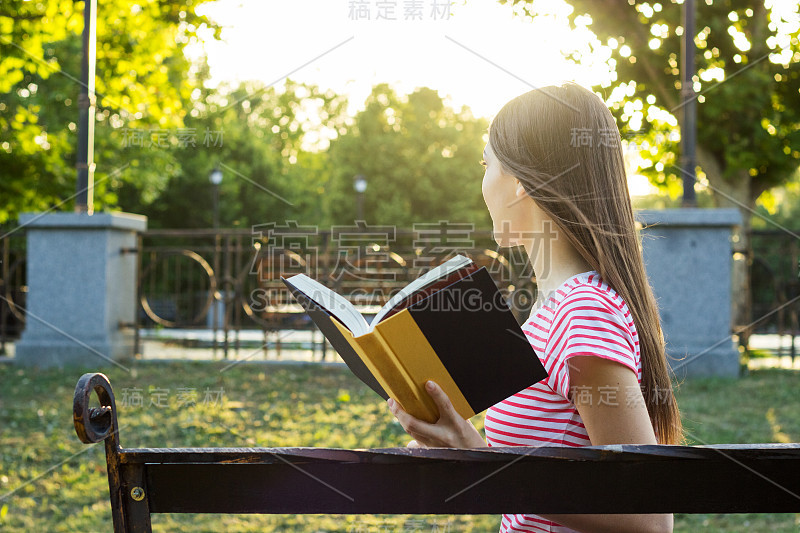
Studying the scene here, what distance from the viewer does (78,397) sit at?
1135mm

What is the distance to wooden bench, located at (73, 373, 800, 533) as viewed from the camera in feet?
3.63

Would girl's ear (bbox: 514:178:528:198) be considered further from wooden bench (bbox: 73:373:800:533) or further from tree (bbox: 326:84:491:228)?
tree (bbox: 326:84:491:228)

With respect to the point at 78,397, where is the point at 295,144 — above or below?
above

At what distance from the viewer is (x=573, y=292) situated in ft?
4.29

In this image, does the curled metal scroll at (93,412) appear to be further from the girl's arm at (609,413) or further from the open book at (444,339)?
the girl's arm at (609,413)

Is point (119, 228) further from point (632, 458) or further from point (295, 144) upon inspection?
point (295, 144)

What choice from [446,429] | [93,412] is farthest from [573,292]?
[93,412]

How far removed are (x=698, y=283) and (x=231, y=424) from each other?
199 inches

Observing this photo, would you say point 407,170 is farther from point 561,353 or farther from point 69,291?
point 561,353

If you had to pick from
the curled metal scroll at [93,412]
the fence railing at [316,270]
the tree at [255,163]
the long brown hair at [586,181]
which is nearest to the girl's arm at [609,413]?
the long brown hair at [586,181]

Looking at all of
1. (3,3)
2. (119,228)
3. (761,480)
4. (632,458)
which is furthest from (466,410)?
(3,3)

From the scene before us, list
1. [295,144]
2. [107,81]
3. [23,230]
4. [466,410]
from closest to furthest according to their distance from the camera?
[466,410] < [23,230] < [107,81] < [295,144]

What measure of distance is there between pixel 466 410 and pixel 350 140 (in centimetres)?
3166

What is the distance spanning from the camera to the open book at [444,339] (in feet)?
3.55
